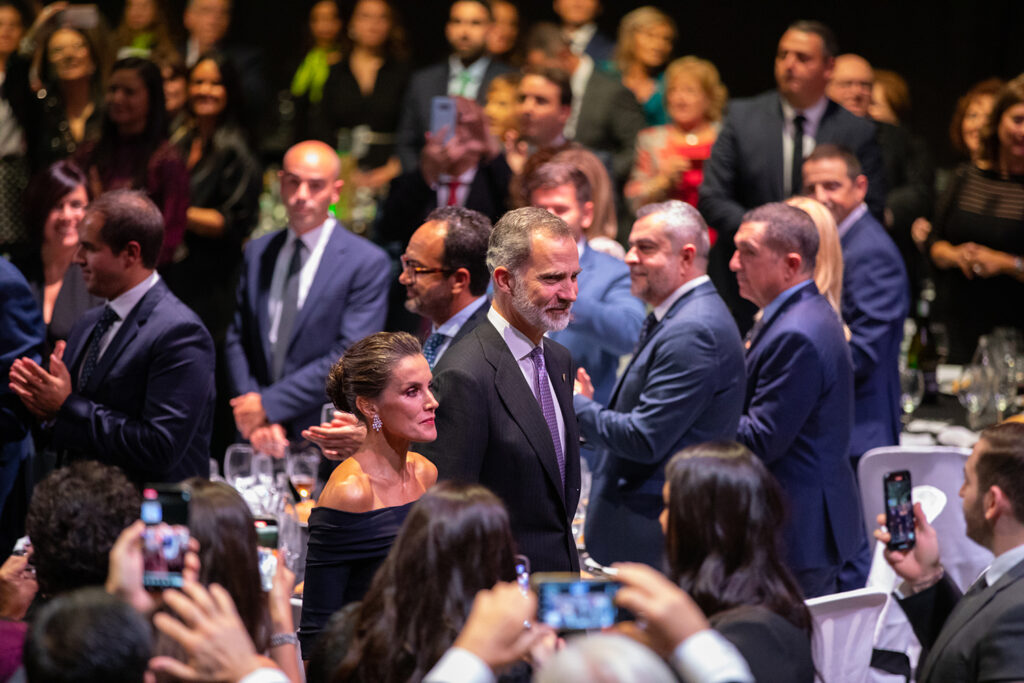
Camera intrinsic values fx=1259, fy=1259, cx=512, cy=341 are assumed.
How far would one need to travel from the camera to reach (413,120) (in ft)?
23.5

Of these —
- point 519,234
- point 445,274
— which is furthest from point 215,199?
point 519,234

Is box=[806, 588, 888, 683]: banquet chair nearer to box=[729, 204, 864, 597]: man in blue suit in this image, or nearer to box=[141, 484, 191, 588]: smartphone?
box=[729, 204, 864, 597]: man in blue suit

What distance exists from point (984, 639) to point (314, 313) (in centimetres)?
294

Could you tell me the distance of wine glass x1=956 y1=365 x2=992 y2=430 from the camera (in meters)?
5.13

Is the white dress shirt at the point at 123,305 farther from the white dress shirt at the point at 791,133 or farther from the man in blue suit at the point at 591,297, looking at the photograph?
the white dress shirt at the point at 791,133

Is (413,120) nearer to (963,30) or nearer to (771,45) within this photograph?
(771,45)

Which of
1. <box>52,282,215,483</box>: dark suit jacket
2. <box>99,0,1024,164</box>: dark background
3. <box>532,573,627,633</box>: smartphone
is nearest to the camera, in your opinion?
<box>532,573,627,633</box>: smartphone

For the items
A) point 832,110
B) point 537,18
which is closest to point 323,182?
point 832,110

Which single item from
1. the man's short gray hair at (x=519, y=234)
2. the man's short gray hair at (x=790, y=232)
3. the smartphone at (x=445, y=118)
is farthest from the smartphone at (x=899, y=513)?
the smartphone at (x=445, y=118)

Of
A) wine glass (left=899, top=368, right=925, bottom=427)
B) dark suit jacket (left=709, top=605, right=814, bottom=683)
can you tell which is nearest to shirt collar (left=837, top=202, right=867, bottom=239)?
wine glass (left=899, top=368, right=925, bottom=427)

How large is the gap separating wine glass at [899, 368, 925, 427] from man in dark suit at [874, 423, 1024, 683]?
230 centimetres

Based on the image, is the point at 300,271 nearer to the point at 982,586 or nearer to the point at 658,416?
the point at 658,416

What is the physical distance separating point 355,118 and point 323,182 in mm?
3246

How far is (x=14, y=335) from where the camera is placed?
3846mm
